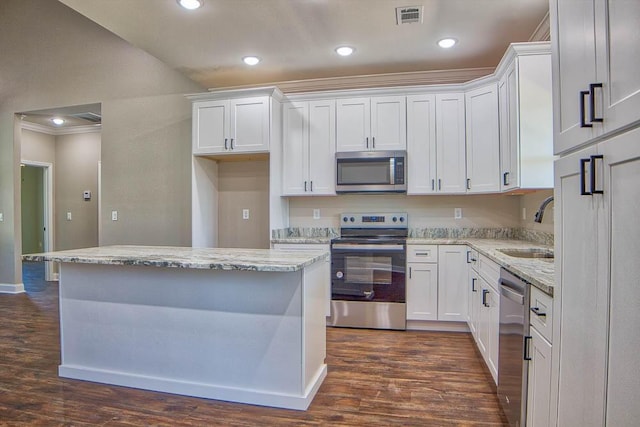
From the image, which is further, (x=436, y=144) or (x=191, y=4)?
(x=436, y=144)

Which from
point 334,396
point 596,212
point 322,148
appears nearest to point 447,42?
point 322,148

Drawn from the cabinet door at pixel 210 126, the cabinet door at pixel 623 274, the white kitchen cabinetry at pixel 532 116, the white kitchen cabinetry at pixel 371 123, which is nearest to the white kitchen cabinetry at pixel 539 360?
the cabinet door at pixel 623 274

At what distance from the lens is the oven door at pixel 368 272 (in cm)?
368

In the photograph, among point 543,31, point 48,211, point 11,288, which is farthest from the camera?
point 48,211

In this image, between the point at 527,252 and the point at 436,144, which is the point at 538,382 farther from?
the point at 436,144

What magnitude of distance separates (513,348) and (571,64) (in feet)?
4.30

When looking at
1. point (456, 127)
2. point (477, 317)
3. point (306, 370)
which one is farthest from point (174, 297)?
point (456, 127)

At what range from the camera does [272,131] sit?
390 cm

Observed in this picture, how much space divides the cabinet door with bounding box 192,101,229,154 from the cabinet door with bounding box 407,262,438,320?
7.74 ft

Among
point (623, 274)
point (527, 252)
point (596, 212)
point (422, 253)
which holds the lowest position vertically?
point (422, 253)

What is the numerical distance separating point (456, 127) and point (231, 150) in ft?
7.67

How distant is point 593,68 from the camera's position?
1.05 meters

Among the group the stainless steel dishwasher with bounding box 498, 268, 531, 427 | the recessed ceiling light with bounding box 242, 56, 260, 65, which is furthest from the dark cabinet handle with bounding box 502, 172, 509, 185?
the recessed ceiling light with bounding box 242, 56, 260, 65

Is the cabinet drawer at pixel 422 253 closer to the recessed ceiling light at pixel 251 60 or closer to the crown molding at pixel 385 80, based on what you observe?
the crown molding at pixel 385 80
